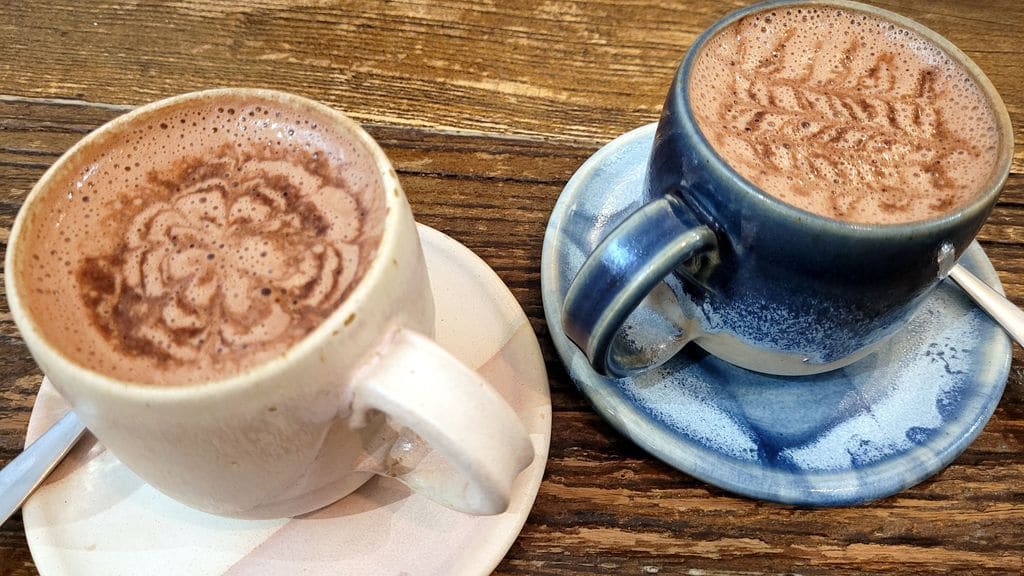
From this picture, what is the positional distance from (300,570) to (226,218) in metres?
0.30

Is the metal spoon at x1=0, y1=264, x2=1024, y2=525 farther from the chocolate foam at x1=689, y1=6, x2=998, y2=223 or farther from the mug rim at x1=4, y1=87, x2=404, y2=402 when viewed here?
the chocolate foam at x1=689, y1=6, x2=998, y2=223

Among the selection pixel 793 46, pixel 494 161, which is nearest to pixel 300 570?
pixel 494 161

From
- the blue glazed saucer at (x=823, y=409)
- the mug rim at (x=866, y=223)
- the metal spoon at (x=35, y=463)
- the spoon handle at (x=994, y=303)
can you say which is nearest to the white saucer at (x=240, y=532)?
the metal spoon at (x=35, y=463)

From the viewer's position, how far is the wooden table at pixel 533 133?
2.37 feet

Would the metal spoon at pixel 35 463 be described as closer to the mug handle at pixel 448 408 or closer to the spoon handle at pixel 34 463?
the spoon handle at pixel 34 463

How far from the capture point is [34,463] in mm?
688

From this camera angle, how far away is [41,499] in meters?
0.68

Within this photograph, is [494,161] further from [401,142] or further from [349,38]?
[349,38]

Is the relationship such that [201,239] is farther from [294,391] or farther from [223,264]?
[294,391]

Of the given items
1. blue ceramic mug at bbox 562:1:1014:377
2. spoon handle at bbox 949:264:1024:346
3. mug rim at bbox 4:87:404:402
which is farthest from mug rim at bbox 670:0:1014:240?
mug rim at bbox 4:87:404:402

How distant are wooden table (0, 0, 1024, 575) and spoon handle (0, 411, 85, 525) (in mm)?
48

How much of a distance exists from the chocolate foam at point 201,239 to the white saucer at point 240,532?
193 mm

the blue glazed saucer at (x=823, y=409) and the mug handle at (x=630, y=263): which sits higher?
the mug handle at (x=630, y=263)

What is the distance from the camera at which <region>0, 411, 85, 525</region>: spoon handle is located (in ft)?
2.21
